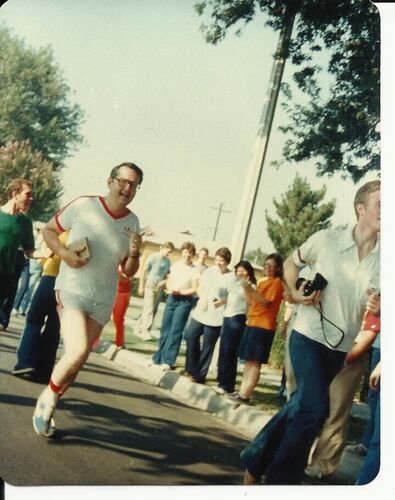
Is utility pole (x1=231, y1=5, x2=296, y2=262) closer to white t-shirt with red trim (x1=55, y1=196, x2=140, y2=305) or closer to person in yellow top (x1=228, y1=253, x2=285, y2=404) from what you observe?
person in yellow top (x1=228, y1=253, x2=285, y2=404)

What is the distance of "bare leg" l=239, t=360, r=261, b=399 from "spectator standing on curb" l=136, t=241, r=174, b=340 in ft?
1.74

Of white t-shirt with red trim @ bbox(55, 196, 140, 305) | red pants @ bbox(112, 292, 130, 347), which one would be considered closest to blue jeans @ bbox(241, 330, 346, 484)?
red pants @ bbox(112, 292, 130, 347)

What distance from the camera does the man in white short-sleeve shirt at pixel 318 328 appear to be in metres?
3.13

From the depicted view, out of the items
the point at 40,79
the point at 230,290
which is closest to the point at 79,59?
the point at 40,79

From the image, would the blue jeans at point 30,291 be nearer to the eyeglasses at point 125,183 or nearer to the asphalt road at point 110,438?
the asphalt road at point 110,438

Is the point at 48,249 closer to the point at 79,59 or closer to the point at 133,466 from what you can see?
the point at 79,59

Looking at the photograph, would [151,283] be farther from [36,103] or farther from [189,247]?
[36,103]

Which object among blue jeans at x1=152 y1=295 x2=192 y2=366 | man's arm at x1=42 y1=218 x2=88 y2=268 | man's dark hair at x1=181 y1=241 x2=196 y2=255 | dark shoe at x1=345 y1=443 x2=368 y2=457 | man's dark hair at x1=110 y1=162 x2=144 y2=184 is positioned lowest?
dark shoe at x1=345 y1=443 x2=368 y2=457

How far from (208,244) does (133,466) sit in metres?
1.12

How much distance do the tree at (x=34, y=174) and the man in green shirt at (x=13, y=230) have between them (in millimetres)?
29

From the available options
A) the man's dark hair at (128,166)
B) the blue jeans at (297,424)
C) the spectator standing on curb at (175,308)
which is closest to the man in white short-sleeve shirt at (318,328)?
the blue jeans at (297,424)

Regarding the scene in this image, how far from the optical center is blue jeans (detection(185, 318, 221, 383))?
319cm

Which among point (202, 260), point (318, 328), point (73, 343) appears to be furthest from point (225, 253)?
point (73, 343)

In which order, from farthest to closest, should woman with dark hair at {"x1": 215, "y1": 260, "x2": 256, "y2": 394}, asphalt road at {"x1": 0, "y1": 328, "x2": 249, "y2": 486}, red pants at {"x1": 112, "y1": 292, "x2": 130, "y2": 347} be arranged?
woman with dark hair at {"x1": 215, "y1": 260, "x2": 256, "y2": 394}
red pants at {"x1": 112, "y1": 292, "x2": 130, "y2": 347}
asphalt road at {"x1": 0, "y1": 328, "x2": 249, "y2": 486}
